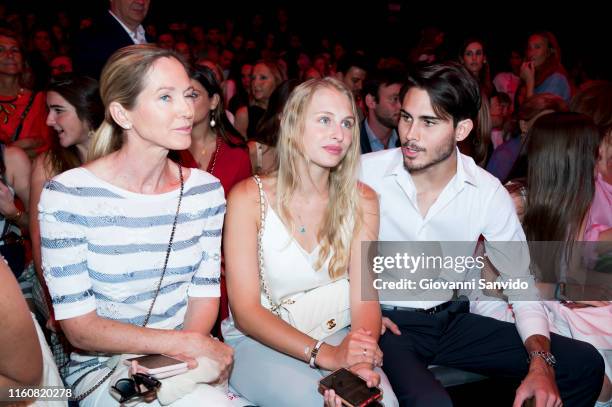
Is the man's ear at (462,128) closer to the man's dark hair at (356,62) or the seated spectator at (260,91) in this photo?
the seated spectator at (260,91)

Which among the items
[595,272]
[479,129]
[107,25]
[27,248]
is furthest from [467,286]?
[107,25]

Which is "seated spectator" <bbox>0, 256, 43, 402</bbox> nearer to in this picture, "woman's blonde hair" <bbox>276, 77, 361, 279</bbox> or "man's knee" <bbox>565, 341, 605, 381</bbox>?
"woman's blonde hair" <bbox>276, 77, 361, 279</bbox>

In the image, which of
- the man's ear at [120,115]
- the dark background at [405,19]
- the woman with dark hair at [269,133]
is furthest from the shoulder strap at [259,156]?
the dark background at [405,19]

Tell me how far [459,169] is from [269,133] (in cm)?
167

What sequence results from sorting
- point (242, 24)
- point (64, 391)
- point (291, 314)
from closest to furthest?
point (64, 391) < point (291, 314) < point (242, 24)

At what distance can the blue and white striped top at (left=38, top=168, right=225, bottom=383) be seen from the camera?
5.50ft

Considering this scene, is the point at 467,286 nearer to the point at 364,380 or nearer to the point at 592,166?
the point at 592,166

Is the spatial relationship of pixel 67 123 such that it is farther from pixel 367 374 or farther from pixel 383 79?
pixel 383 79

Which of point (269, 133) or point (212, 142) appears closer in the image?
point (212, 142)

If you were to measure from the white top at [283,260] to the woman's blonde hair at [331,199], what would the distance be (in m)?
0.04

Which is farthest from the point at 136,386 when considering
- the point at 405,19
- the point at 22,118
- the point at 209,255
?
the point at 405,19

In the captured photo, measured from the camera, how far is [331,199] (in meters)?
2.29

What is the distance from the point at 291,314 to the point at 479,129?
8.22 feet

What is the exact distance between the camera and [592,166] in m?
2.63
